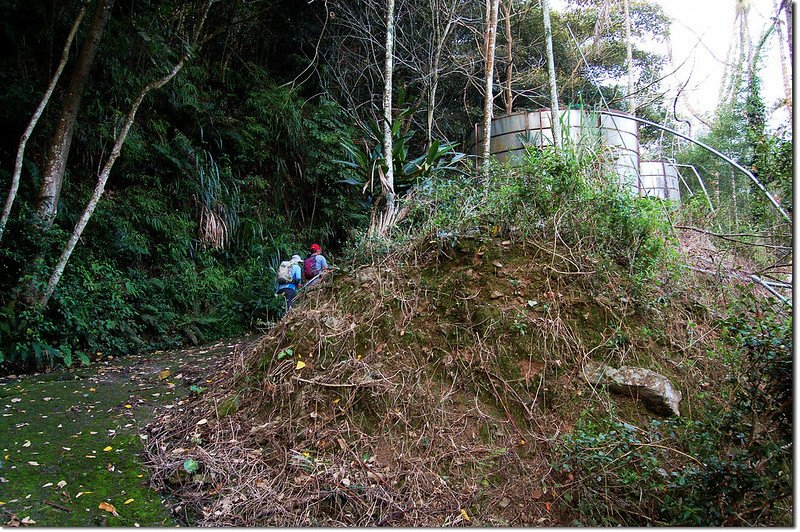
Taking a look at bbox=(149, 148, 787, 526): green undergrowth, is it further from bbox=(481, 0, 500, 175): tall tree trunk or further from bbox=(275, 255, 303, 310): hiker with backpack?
bbox=(481, 0, 500, 175): tall tree trunk

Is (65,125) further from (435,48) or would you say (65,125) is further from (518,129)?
(435,48)

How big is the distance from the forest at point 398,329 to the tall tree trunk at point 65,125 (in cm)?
4

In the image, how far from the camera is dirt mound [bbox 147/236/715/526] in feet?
9.27

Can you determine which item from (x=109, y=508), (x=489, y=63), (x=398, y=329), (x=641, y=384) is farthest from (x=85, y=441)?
(x=489, y=63)

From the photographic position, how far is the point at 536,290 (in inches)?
146

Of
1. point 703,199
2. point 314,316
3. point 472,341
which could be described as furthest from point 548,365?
point 703,199

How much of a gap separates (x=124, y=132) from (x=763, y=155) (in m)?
6.05

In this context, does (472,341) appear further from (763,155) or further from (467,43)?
(467,43)

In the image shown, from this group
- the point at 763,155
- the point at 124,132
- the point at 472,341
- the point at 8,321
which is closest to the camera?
the point at 763,155

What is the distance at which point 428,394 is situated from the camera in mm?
3359

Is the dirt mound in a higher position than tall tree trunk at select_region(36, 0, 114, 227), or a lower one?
lower

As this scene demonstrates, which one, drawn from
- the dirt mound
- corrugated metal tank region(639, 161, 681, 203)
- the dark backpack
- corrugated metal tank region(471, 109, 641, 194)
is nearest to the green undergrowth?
the dirt mound

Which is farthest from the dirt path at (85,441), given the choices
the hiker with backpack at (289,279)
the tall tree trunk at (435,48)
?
the tall tree trunk at (435,48)

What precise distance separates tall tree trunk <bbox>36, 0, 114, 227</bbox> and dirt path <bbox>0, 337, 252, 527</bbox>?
1.95 m
